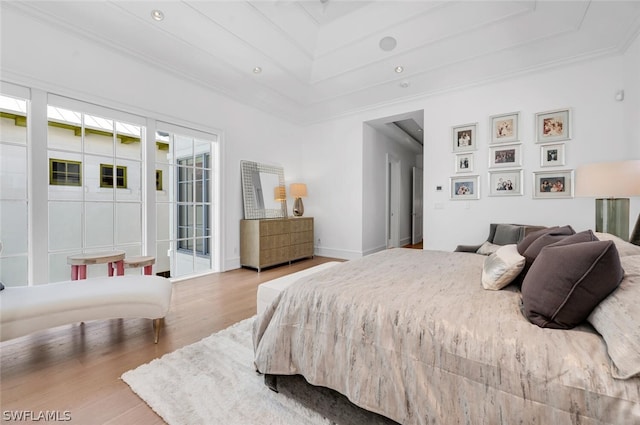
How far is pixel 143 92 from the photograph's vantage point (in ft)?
11.2

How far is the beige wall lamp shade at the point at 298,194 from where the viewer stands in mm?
5277

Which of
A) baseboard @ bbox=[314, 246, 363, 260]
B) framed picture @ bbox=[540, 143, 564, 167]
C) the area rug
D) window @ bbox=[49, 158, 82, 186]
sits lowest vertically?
the area rug

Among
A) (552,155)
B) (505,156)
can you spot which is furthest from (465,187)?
(552,155)

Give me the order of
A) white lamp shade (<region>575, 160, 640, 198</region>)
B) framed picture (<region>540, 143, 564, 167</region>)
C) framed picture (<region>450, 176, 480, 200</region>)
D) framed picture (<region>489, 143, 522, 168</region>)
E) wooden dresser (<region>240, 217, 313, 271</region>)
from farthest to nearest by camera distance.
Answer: wooden dresser (<region>240, 217, 313, 271</region>) → framed picture (<region>450, 176, 480, 200</region>) → framed picture (<region>489, 143, 522, 168</region>) → framed picture (<region>540, 143, 564, 167</region>) → white lamp shade (<region>575, 160, 640, 198</region>)

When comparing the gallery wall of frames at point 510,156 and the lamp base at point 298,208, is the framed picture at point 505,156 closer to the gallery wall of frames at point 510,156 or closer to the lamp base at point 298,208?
the gallery wall of frames at point 510,156

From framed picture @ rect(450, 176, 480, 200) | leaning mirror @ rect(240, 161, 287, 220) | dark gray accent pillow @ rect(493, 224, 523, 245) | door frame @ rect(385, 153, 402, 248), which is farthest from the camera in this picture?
door frame @ rect(385, 153, 402, 248)

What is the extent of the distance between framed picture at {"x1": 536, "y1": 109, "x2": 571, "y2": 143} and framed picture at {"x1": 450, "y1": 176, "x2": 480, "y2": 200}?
0.90 m

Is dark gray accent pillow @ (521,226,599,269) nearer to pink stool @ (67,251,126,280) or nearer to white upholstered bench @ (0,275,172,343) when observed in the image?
white upholstered bench @ (0,275,172,343)

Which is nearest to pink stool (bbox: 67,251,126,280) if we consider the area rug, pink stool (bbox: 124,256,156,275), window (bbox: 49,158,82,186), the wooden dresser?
pink stool (bbox: 124,256,156,275)

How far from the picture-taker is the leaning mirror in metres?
4.63

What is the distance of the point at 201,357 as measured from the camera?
1836 millimetres

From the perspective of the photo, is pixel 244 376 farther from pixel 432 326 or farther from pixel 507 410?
pixel 507 410

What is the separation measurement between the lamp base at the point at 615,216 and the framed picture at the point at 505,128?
4.57ft

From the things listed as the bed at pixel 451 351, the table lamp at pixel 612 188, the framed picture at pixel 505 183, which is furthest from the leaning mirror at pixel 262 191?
the table lamp at pixel 612 188
